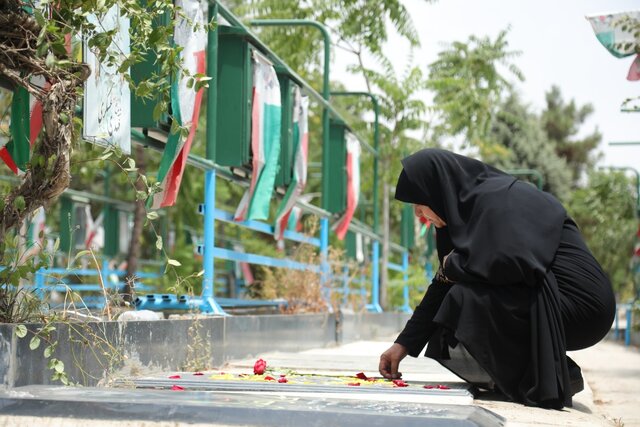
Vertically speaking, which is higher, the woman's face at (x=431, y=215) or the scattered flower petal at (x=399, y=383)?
the woman's face at (x=431, y=215)

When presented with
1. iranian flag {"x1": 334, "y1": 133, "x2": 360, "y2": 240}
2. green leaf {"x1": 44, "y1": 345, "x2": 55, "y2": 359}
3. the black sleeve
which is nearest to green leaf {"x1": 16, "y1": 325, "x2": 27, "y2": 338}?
green leaf {"x1": 44, "y1": 345, "x2": 55, "y2": 359}

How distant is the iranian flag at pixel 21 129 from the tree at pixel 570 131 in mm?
58400

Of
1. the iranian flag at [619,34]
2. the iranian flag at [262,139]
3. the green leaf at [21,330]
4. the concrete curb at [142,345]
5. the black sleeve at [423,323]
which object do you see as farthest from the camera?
the iranian flag at [619,34]

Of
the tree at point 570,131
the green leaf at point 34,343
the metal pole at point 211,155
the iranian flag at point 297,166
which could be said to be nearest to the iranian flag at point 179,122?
the metal pole at point 211,155

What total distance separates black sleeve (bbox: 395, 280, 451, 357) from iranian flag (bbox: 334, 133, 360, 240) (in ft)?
23.0

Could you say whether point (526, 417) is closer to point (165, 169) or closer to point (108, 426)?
point (108, 426)

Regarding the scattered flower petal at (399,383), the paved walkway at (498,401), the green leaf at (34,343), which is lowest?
the paved walkway at (498,401)

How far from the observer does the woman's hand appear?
449cm

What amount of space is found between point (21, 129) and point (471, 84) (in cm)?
1820

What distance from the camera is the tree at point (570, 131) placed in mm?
63062

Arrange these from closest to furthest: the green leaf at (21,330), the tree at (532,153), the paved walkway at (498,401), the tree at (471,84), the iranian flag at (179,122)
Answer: the paved walkway at (498,401) < the green leaf at (21,330) < the iranian flag at (179,122) < the tree at (471,84) < the tree at (532,153)

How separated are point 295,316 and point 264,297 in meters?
1.69

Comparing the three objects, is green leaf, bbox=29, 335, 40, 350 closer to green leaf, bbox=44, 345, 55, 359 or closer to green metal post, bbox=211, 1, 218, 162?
green leaf, bbox=44, 345, 55, 359

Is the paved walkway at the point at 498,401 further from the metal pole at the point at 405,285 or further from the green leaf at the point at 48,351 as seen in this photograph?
the metal pole at the point at 405,285
